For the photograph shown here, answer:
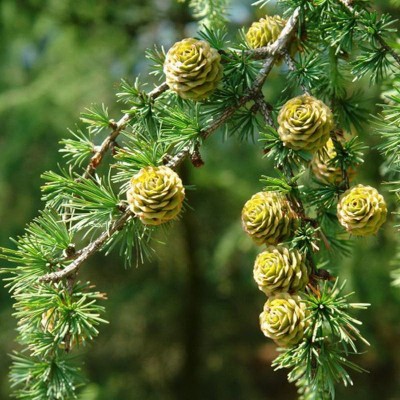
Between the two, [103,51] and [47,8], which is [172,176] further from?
[103,51]

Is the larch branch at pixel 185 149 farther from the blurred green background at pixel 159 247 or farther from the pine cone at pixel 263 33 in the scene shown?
the blurred green background at pixel 159 247

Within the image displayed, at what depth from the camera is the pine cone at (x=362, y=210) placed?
787 mm

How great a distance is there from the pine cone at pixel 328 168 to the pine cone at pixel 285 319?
0.22 meters

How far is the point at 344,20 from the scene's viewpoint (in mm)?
826

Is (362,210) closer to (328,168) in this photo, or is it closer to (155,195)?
(328,168)

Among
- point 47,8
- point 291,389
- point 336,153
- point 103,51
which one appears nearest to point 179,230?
point 103,51

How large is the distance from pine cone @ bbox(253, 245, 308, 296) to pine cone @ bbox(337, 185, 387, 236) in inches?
3.4

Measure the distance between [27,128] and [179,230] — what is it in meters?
1.11

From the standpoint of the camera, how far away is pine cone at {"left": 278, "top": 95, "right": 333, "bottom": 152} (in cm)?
76

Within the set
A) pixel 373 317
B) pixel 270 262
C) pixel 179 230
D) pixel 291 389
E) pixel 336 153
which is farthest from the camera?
pixel 291 389

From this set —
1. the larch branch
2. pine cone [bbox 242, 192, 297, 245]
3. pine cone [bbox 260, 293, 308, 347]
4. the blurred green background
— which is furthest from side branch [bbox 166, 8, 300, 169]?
the blurred green background

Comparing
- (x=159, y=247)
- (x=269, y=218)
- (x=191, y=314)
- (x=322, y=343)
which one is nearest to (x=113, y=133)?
(x=269, y=218)

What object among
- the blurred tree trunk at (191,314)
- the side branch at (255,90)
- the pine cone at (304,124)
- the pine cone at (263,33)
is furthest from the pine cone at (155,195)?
the blurred tree trunk at (191,314)

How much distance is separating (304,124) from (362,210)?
134 millimetres
